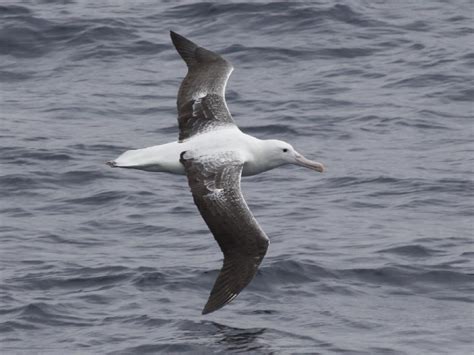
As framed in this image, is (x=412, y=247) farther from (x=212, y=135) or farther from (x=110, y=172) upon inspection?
(x=110, y=172)

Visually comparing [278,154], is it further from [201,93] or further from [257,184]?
[257,184]

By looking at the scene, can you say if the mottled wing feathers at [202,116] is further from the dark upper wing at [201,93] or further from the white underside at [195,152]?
the white underside at [195,152]

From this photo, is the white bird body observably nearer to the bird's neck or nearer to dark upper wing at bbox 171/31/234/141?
the bird's neck

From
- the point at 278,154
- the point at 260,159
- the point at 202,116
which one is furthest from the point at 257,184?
the point at 260,159

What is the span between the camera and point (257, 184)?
693 inches

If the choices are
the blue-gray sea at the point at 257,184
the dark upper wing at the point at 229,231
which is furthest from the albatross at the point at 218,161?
the blue-gray sea at the point at 257,184

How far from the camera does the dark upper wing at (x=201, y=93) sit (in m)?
14.9

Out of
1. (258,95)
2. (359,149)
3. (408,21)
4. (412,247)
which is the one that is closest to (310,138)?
(359,149)

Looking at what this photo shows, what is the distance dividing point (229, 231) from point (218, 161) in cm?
118

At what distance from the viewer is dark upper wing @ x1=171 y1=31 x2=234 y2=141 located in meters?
14.9

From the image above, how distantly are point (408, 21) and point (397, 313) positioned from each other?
11.3m

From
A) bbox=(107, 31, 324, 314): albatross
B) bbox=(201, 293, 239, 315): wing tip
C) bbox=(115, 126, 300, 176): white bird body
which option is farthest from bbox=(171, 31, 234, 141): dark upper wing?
bbox=(201, 293, 239, 315): wing tip

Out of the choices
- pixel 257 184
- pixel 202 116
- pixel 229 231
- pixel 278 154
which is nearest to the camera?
pixel 229 231

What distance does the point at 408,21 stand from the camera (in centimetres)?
2392
